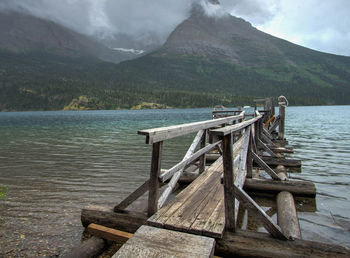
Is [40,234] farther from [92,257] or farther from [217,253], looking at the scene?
[217,253]

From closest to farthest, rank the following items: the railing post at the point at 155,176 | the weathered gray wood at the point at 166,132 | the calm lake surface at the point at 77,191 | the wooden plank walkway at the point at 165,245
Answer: the wooden plank walkway at the point at 165,245 < the weathered gray wood at the point at 166,132 < the railing post at the point at 155,176 < the calm lake surface at the point at 77,191

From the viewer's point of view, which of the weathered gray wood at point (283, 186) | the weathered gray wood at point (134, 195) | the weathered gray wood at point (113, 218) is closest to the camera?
the weathered gray wood at point (134, 195)

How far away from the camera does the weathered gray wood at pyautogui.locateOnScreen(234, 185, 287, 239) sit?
4.33 meters

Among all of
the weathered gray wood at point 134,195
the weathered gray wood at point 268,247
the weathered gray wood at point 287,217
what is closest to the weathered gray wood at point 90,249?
the weathered gray wood at point 134,195

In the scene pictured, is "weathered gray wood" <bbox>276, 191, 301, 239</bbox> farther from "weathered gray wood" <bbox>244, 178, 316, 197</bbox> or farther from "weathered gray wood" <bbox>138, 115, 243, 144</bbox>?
"weathered gray wood" <bbox>138, 115, 243, 144</bbox>

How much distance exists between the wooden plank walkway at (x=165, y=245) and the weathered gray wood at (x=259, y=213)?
95 centimetres

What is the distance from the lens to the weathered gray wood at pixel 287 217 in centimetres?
514

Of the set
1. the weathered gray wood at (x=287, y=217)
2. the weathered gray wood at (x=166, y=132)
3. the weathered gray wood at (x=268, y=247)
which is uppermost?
the weathered gray wood at (x=166, y=132)

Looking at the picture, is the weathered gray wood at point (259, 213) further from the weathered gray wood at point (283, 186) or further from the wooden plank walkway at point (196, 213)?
the weathered gray wood at point (283, 186)

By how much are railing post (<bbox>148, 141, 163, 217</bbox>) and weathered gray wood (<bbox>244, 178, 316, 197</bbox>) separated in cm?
443

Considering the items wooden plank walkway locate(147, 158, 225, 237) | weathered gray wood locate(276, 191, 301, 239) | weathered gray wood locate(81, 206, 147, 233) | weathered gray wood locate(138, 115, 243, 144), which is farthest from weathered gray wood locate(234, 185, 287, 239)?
weathered gray wood locate(81, 206, 147, 233)

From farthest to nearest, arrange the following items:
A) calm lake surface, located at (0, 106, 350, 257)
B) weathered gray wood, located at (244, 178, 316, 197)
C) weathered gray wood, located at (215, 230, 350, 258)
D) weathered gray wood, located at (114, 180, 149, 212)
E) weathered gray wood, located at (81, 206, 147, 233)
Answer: weathered gray wood, located at (244, 178, 316, 197) → calm lake surface, located at (0, 106, 350, 257) → weathered gray wood, located at (81, 206, 147, 233) → weathered gray wood, located at (114, 180, 149, 212) → weathered gray wood, located at (215, 230, 350, 258)

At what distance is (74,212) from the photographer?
7383 millimetres

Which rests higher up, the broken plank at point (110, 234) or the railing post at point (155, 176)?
the railing post at point (155, 176)
